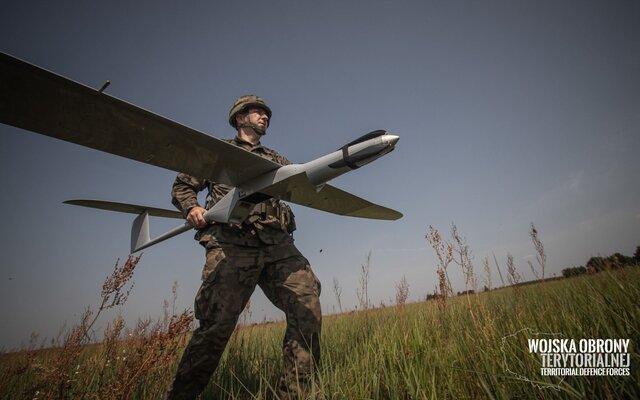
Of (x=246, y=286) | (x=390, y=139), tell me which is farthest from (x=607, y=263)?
(x=246, y=286)

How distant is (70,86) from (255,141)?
89.8 inches

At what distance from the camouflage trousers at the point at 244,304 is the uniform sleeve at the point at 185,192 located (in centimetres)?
57

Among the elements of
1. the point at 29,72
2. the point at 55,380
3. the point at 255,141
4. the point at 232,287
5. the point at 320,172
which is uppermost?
the point at 255,141

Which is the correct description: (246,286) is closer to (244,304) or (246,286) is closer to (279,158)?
(244,304)

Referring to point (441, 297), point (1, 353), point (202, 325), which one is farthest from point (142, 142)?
point (1, 353)

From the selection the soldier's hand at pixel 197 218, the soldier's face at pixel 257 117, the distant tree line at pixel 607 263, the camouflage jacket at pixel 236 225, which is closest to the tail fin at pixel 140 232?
the camouflage jacket at pixel 236 225

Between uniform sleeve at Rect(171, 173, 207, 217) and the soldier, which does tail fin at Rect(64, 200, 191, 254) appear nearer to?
uniform sleeve at Rect(171, 173, 207, 217)

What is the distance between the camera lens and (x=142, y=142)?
2432mm

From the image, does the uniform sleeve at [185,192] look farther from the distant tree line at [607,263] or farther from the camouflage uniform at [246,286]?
the distant tree line at [607,263]

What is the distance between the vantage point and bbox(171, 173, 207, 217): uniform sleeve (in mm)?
3260

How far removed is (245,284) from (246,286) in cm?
3

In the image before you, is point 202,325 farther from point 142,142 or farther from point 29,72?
point 29,72

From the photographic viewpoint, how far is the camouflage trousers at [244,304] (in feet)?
8.79

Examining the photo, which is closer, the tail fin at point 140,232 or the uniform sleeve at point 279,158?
the uniform sleeve at point 279,158
